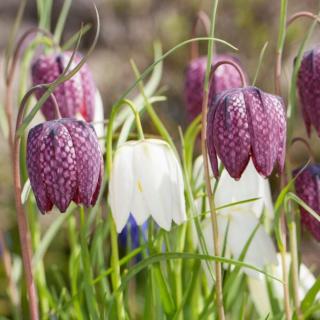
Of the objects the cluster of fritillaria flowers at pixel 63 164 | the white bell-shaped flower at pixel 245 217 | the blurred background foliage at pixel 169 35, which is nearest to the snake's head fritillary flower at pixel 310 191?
the white bell-shaped flower at pixel 245 217

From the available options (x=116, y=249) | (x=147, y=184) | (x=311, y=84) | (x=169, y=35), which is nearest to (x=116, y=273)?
(x=116, y=249)

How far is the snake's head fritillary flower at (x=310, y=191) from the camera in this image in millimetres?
1672

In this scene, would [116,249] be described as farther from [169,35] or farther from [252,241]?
[169,35]

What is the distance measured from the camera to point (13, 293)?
198 centimetres

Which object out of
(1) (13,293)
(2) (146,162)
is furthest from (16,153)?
(1) (13,293)

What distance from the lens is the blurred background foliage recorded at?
14.0 ft

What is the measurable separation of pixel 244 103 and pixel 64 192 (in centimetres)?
30

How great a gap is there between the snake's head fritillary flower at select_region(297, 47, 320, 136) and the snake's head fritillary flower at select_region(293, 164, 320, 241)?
89mm

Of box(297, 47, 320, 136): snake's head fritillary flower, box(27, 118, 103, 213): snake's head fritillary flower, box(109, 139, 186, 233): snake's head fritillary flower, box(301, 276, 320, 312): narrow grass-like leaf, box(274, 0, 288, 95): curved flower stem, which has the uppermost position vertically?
box(274, 0, 288, 95): curved flower stem

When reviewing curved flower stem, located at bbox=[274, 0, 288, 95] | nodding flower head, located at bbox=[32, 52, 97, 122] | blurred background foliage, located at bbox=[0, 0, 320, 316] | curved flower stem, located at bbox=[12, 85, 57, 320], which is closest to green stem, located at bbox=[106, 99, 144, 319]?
curved flower stem, located at bbox=[12, 85, 57, 320]

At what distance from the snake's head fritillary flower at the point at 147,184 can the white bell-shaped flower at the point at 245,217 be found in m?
0.17

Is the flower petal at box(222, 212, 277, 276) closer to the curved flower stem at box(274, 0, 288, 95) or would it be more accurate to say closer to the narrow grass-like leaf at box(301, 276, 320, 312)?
the narrow grass-like leaf at box(301, 276, 320, 312)

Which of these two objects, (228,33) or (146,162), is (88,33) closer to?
(228,33)

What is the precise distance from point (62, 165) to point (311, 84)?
462mm
